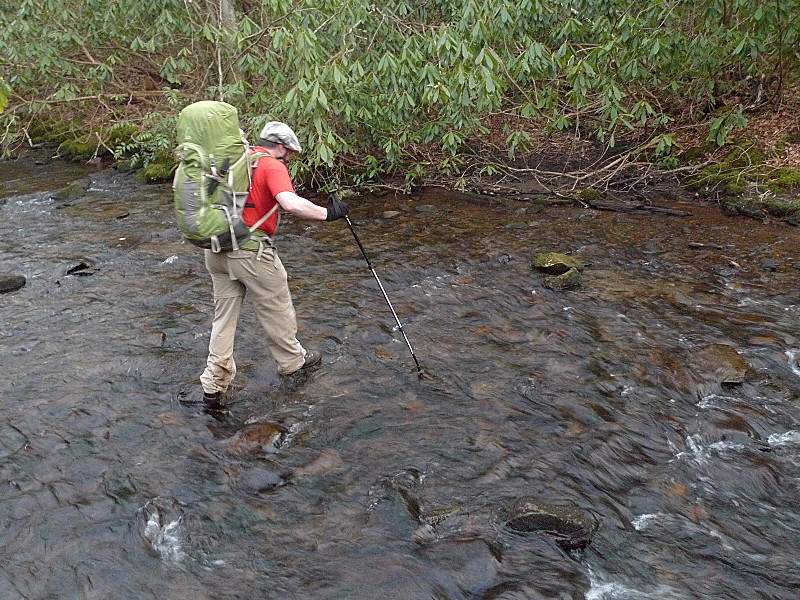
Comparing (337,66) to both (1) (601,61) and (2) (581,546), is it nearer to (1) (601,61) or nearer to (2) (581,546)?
(1) (601,61)

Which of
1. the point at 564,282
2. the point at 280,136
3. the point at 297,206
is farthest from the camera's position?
the point at 564,282

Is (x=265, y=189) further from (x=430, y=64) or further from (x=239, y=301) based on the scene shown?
(x=430, y=64)

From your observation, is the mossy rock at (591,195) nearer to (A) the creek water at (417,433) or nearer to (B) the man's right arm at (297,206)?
(A) the creek water at (417,433)

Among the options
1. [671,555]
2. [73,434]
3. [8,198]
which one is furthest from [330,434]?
[8,198]

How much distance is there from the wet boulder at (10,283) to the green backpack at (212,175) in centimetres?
555

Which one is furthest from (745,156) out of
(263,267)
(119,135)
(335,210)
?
(119,135)

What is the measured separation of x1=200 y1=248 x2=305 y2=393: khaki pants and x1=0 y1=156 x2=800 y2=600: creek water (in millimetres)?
509

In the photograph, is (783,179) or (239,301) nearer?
(239,301)

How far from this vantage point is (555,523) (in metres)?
4.83

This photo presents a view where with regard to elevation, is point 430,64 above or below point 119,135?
above

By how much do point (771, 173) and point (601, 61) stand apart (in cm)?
392

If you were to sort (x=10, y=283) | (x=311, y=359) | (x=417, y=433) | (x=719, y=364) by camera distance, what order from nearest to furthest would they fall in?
1. (x=417, y=433)
2. (x=719, y=364)
3. (x=311, y=359)
4. (x=10, y=283)

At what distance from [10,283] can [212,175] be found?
233 inches

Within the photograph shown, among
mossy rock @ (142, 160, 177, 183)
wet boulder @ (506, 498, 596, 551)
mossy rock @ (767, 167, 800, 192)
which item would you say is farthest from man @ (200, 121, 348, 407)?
mossy rock @ (142, 160, 177, 183)
